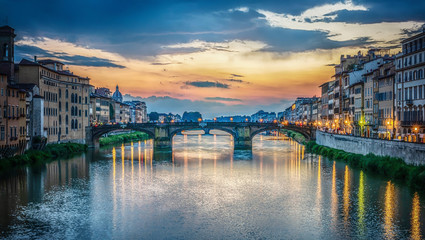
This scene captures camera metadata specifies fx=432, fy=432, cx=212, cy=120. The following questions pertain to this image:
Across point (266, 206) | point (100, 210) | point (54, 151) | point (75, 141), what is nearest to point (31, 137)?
point (54, 151)

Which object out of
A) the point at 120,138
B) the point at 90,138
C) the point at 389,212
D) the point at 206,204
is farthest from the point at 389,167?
the point at 120,138

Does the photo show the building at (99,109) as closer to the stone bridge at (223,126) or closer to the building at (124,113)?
the stone bridge at (223,126)

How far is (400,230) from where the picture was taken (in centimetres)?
2545

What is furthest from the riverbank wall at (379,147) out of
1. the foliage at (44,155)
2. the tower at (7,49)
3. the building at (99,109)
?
the building at (99,109)

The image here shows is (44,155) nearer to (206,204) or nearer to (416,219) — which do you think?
(206,204)

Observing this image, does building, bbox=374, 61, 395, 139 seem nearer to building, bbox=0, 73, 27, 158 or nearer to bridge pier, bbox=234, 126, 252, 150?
bridge pier, bbox=234, 126, 252, 150

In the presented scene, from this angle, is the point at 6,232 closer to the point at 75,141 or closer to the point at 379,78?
the point at 379,78

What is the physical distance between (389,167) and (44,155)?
4471 cm

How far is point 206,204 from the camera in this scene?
3256cm

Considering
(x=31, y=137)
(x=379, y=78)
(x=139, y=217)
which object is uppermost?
(x=379, y=78)

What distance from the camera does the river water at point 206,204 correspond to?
2566 centimetres

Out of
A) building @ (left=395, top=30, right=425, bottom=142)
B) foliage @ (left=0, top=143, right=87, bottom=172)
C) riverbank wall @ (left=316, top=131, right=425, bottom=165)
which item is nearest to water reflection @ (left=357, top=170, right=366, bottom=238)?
riverbank wall @ (left=316, top=131, right=425, bottom=165)

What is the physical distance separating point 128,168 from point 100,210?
921 inches

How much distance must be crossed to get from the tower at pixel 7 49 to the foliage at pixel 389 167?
46.1 m
